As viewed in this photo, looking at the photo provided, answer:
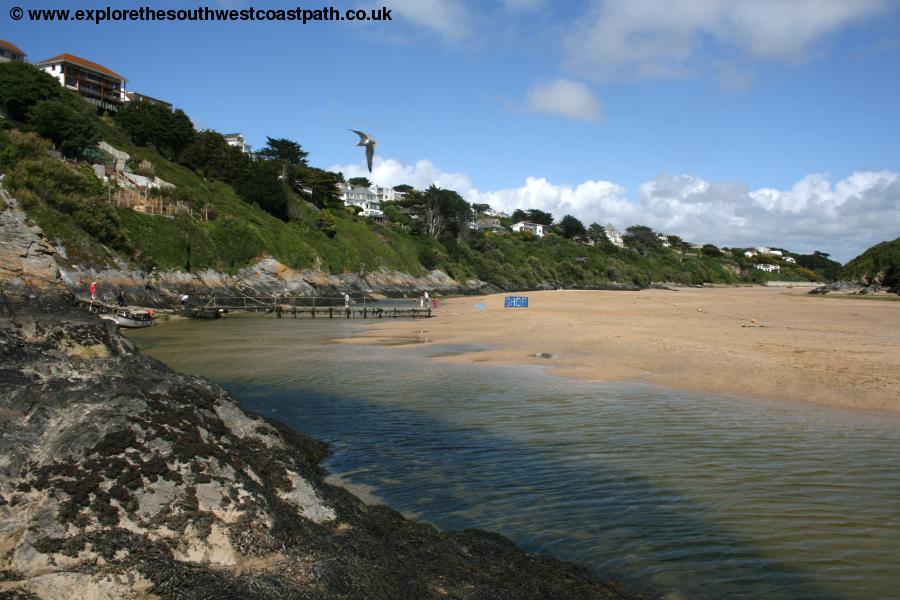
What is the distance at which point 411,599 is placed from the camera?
13.7 feet

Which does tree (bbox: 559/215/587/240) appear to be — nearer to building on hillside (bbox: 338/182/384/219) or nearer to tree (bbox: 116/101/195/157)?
building on hillside (bbox: 338/182/384/219)

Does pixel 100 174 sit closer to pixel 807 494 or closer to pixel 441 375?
pixel 441 375

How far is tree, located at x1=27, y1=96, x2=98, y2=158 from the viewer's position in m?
60.1

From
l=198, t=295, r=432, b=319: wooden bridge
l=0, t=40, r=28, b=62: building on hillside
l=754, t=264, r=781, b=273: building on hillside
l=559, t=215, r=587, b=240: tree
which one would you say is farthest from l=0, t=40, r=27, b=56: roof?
l=754, t=264, r=781, b=273: building on hillside

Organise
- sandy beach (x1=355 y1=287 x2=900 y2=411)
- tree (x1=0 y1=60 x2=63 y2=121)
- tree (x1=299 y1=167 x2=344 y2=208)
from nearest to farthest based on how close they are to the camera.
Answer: sandy beach (x1=355 y1=287 x2=900 y2=411) < tree (x1=0 y1=60 x2=63 y2=121) < tree (x1=299 y1=167 x2=344 y2=208)

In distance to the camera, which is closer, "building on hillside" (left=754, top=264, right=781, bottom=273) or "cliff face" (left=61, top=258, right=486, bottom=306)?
"cliff face" (left=61, top=258, right=486, bottom=306)

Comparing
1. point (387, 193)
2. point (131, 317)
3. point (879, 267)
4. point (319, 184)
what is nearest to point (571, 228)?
point (387, 193)

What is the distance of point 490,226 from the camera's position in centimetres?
15512

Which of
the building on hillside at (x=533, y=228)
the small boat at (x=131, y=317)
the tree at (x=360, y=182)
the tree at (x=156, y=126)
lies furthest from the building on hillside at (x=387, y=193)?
the small boat at (x=131, y=317)

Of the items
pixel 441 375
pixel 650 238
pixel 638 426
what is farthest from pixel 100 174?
pixel 650 238

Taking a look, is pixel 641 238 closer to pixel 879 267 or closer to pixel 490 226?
pixel 490 226

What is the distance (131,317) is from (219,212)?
3812cm

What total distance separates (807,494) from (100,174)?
6901 centimetres

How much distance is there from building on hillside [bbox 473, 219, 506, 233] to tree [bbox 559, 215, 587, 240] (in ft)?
67.2
